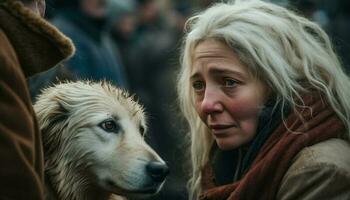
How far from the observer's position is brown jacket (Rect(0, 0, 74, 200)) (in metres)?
2.77

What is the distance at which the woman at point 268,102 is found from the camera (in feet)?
11.1

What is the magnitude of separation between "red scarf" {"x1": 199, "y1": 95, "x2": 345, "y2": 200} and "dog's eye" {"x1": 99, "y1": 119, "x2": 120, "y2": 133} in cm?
64

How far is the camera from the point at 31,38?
293 centimetres

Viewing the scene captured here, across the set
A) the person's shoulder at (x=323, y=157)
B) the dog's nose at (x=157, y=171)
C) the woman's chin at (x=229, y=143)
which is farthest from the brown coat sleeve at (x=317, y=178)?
the dog's nose at (x=157, y=171)

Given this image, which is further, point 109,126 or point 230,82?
point 109,126

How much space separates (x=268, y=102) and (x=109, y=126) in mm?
795

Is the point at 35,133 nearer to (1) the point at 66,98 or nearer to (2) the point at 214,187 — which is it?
(1) the point at 66,98

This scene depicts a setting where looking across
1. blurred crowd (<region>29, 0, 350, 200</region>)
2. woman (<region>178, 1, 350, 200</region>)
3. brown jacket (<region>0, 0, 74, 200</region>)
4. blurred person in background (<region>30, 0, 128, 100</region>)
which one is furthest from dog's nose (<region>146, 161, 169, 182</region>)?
blurred person in background (<region>30, 0, 128, 100</region>)

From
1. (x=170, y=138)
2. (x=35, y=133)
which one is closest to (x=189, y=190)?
(x=35, y=133)

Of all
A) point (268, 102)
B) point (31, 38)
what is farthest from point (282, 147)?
point (31, 38)

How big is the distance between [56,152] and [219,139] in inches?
29.3

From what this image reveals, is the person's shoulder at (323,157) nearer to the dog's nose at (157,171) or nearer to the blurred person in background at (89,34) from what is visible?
the dog's nose at (157,171)

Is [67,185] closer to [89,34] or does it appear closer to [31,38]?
[31,38]

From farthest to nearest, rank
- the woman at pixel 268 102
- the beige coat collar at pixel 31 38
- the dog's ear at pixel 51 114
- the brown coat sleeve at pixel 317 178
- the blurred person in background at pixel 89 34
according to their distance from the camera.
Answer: the blurred person in background at pixel 89 34 → the dog's ear at pixel 51 114 → the woman at pixel 268 102 → the brown coat sleeve at pixel 317 178 → the beige coat collar at pixel 31 38
